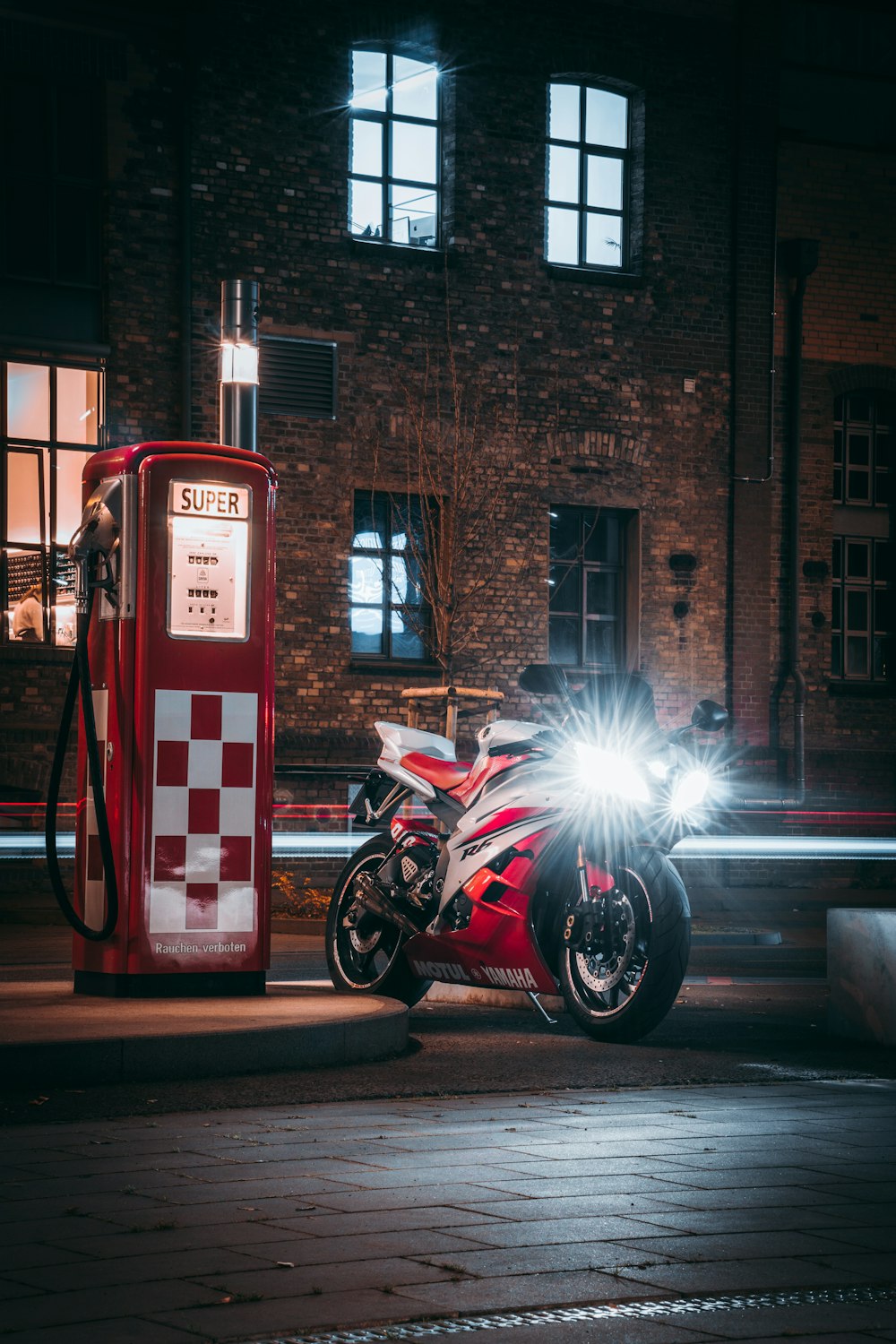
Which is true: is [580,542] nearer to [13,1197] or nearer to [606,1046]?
[606,1046]

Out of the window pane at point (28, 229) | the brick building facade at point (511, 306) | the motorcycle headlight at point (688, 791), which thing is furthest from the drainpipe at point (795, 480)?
the motorcycle headlight at point (688, 791)

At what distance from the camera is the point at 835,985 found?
8.83 m

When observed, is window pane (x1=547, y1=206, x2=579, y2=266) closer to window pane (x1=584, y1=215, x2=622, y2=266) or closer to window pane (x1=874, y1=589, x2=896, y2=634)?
window pane (x1=584, y1=215, x2=622, y2=266)

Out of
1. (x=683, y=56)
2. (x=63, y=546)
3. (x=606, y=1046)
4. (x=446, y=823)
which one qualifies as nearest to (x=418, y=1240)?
(x=606, y=1046)

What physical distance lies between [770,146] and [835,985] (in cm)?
1427

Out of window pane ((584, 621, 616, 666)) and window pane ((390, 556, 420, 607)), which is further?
window pane ((584, 621, 616, 666))

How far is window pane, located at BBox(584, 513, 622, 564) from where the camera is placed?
20312mm

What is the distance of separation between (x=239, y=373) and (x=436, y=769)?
2345mm

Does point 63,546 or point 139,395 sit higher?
point 139,395

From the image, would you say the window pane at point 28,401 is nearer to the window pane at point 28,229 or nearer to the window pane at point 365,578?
the window pane at point 28,229

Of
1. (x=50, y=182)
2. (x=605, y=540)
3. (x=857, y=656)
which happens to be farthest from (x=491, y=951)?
Answer: (x=857, y=656)

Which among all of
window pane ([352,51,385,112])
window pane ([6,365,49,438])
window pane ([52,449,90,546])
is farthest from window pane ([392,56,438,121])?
window pane ([52,449,90,546])

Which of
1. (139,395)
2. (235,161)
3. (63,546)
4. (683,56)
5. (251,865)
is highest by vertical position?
(683,56)

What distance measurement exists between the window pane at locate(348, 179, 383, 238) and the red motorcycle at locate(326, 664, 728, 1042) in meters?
11.3
